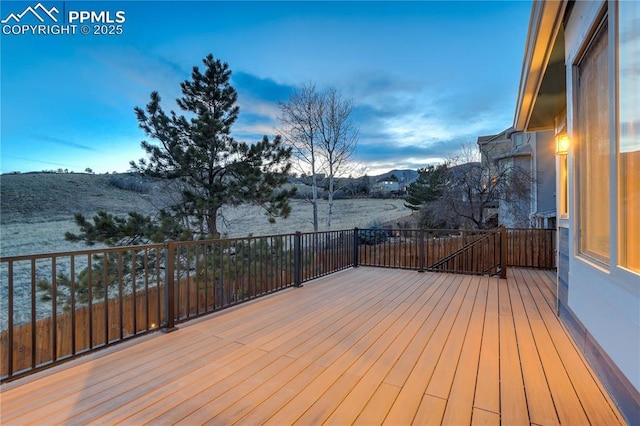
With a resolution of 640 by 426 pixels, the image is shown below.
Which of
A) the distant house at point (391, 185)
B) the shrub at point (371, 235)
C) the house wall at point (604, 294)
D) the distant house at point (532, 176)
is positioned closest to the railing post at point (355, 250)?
the shrub at point (371, 235)

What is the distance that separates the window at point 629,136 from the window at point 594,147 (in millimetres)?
291

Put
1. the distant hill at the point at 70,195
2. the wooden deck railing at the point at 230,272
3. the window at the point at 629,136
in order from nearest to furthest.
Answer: the window at the point at 629,136 < the wooden deck railing at the point at 230,272 < the distant hill at the point at 70,195

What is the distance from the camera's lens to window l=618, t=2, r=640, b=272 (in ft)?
4.89

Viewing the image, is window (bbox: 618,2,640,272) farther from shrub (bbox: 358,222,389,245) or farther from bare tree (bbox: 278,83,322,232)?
bare tree (bbox: 278,83,322,232)

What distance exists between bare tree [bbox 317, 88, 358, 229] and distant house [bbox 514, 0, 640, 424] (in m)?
8.20

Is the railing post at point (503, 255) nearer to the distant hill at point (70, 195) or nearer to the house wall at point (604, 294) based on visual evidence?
the house wall at point (604, 294)

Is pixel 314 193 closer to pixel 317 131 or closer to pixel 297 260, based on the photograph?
pixel 317 131

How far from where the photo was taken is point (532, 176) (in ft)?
33.4

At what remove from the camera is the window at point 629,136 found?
58.7 inches

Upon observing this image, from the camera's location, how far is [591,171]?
7.52ft

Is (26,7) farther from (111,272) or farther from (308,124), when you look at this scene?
(308,124)

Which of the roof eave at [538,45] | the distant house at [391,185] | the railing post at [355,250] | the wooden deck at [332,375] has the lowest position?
the wooden deck at [332,375]

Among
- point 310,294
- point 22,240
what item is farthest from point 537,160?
point 22,240

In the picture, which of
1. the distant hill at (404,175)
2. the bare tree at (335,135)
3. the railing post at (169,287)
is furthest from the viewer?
the distant hill at (404,175)
